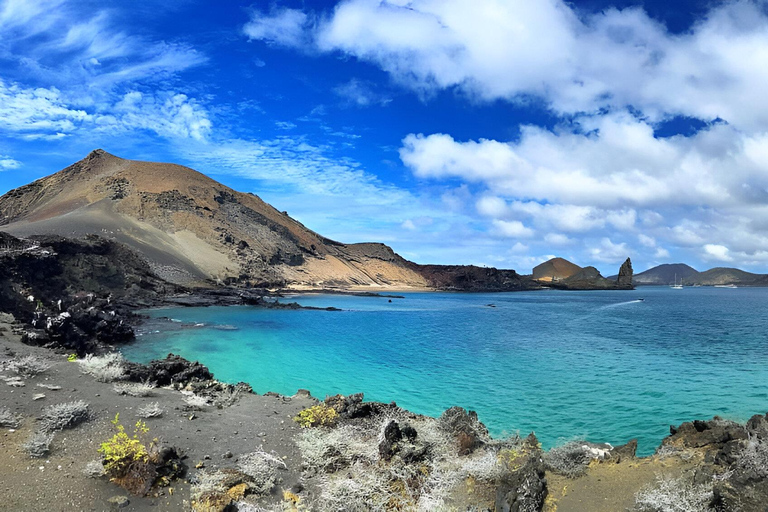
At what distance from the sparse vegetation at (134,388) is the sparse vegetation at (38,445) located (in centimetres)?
280

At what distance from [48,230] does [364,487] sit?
223ft

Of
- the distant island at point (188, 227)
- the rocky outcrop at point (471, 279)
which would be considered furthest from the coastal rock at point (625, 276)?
the distant island at point (188, 227)

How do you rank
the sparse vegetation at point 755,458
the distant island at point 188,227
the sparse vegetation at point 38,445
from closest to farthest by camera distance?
the sparse vegetation at point 755,458 → the sparse vegetation at point 38,445 → the distant island at point 188,227

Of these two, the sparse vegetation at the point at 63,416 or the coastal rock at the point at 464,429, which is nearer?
the sparse vegetation at the point at 63,416

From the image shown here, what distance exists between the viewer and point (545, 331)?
111 feet

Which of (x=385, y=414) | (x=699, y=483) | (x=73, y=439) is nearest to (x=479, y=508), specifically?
(x=699, y=483)

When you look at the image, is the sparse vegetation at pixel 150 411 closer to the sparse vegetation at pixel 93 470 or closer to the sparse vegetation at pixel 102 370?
the sparse vegetation at pixel 93 470

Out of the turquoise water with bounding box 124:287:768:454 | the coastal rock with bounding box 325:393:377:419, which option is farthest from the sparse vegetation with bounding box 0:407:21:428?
the turquoise water with bounding box 124:287:768:454

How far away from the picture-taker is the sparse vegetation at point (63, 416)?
7.54m

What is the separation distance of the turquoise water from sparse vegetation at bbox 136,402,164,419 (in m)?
6.38

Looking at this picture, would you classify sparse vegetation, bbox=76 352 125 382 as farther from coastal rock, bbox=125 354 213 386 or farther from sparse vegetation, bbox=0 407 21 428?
sparse vegetation, bbox=0 407 21 428

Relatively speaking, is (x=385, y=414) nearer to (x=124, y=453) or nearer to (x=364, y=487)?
(x=364, y=487)

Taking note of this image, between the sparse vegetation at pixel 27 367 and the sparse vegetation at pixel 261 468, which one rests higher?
the sparse vegetation at pixel 27 367

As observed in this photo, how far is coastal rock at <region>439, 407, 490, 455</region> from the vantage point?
819 cm
